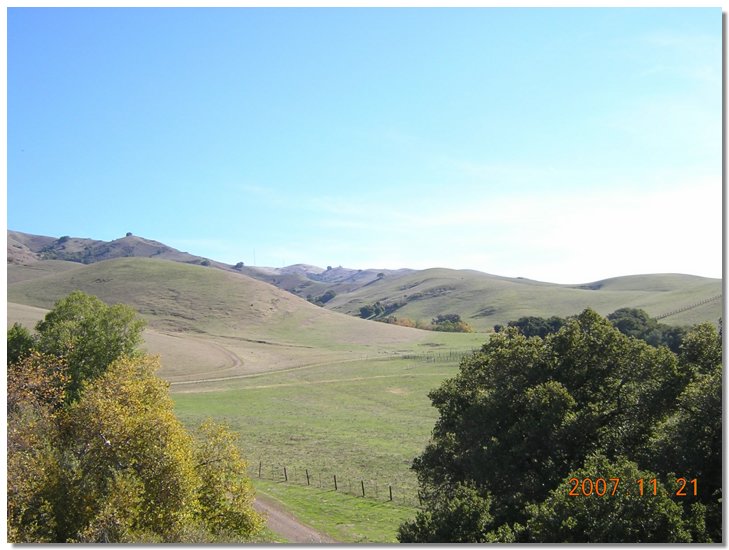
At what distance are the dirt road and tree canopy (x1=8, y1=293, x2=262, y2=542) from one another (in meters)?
3.43

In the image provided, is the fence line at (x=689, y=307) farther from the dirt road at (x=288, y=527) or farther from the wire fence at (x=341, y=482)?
the dirt road at (x=288, y=527)

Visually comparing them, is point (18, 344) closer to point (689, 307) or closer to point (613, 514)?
point (613, 514)

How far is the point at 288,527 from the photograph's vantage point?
80.8 ft

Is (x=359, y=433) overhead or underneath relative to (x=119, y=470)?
underneath

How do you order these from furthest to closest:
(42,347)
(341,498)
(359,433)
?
(359,433)
(42,347)
(341,498)

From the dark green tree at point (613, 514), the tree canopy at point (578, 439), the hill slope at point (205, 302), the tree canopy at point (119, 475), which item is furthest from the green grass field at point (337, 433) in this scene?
the hill slope at point (205, 302)

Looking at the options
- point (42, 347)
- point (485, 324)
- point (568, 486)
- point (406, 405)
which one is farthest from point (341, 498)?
point (485, 324)

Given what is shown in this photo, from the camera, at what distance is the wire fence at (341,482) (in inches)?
1174

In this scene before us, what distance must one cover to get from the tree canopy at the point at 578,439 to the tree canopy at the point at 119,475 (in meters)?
6.96

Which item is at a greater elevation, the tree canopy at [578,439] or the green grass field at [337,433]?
the tree canopy at [578,439]

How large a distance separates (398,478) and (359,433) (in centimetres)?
1463

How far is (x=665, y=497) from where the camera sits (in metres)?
12.8

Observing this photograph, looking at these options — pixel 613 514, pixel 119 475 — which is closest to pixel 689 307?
pixel 613 514

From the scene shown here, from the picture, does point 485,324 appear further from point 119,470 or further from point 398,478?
point 119,470
